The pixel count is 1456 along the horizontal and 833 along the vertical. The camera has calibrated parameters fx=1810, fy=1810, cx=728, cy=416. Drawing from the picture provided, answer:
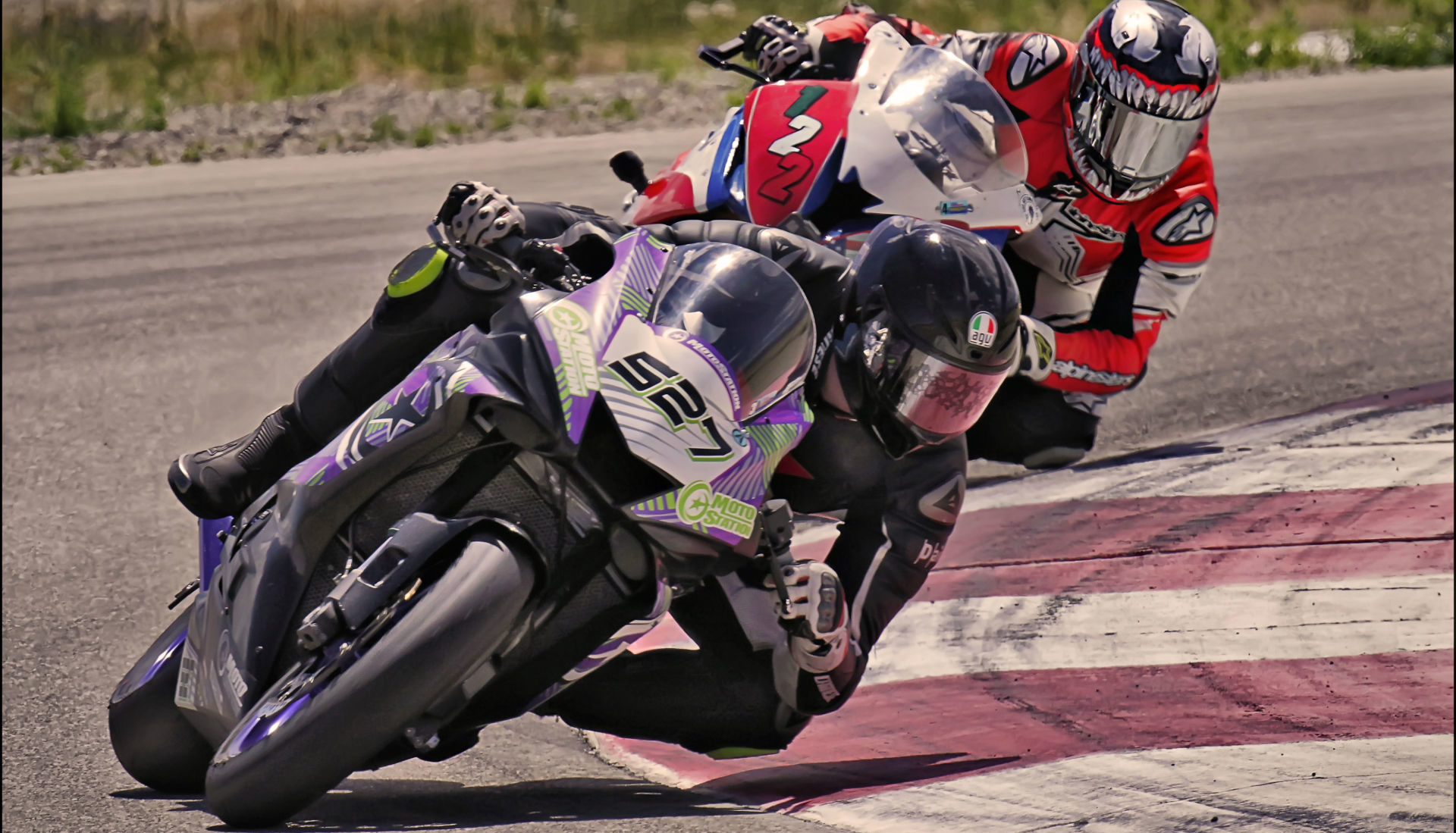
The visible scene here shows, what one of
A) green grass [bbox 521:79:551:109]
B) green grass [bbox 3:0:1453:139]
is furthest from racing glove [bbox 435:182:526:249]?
green grass [bbox 521:79:551:109]

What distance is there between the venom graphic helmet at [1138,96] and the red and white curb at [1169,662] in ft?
3.93

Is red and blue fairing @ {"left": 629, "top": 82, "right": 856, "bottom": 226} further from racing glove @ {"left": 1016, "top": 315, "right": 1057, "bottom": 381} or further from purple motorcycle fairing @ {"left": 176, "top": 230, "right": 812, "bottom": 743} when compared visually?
racing glove @ {"left": 1016, "top": 315, "right": 1057, "bottom": 381}

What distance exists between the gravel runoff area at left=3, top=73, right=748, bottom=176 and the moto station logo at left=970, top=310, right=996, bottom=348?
912cm

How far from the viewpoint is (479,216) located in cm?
372

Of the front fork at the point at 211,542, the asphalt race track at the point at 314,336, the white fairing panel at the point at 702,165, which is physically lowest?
the asphalt race track at the point at 314,336

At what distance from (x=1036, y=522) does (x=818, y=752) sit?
1.97 metres

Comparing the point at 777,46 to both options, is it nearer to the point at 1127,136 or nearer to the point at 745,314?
the point at 1127,136

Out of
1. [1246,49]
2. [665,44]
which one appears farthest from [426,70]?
[1246,49]

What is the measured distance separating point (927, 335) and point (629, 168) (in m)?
1.39

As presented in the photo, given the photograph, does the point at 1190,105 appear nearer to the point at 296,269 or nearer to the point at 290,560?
the point at 290,560

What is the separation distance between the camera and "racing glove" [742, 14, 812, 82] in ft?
18.7

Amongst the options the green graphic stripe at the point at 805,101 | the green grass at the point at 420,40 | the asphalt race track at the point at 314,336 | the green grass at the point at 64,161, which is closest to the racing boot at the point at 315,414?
the asphalt race track at the point at 314,336

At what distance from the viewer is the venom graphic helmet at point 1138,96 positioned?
5406 mm

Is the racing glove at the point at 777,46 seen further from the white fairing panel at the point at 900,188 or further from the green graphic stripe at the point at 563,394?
the green graphic stripe at the point at 563,394
